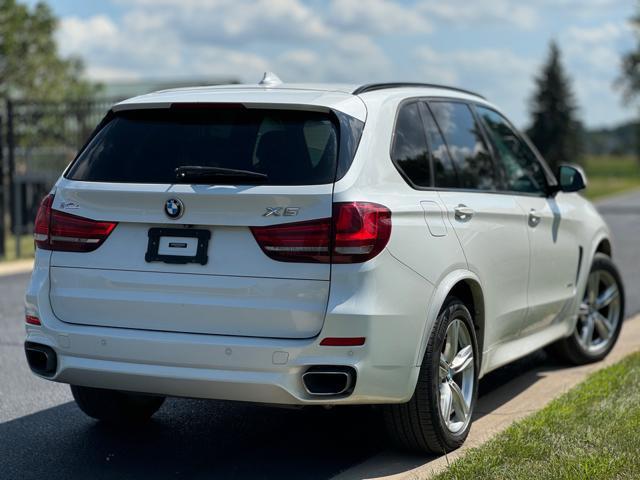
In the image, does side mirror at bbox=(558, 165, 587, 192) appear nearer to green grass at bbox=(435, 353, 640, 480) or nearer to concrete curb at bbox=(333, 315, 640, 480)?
concrete curb at bbox=(333, 315, 640, 480)

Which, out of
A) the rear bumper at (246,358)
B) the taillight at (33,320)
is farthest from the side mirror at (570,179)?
the taillight at (33,320)

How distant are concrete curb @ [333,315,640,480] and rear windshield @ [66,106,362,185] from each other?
142 cm

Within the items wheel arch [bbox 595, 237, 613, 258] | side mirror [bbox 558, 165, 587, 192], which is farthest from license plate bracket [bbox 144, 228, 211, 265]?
wheel arch [bbox 595, 237, 613, 258]

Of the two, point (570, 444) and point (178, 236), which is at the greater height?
point (178, 236)

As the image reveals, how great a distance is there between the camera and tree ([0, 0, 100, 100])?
4603cm

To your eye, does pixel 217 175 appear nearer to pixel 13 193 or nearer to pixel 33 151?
pixel 13 193

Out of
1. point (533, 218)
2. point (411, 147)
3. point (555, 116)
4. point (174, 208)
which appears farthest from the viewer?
point (555, 116)

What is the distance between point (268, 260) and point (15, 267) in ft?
37.2

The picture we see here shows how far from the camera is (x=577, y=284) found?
727 cm

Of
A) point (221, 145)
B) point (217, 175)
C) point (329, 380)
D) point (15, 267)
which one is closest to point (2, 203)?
point (15, 267)

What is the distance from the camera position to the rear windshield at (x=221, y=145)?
478 cm

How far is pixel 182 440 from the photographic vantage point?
5.64 metres

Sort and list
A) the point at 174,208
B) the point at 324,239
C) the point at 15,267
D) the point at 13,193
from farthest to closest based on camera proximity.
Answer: the point at 13,193 < the point at 15,267 < the point at 174,208 < the point at 324,239

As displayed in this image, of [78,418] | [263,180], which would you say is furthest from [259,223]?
[78,418]
